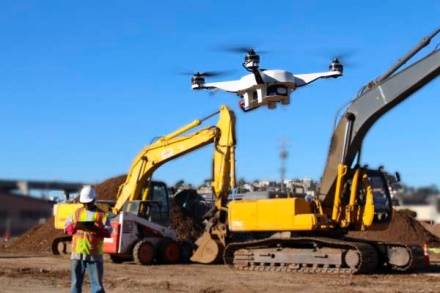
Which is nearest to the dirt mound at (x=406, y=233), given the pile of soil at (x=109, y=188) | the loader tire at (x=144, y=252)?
the pile of soil at (x=109, y=188)

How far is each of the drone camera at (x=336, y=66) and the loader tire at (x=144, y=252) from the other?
7.29 metres

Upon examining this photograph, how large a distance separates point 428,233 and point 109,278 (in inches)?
813

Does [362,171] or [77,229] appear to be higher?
[362,171]

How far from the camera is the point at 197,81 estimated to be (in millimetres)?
20875

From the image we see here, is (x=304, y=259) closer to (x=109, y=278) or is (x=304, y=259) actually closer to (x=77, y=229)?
(x=109, y=278)

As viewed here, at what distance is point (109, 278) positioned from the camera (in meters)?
15.3

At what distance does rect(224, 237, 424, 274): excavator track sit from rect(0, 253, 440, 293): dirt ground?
1.39 feet

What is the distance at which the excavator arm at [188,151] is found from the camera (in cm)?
2069

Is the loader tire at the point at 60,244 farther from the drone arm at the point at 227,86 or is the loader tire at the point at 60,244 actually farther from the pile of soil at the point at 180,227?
the drone arm at the point at 227,86

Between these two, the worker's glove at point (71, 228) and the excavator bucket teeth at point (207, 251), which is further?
the excavator bucket teeth at point (207, 251)

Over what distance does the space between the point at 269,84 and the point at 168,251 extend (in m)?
5.91

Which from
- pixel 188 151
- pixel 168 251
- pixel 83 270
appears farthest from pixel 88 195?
pixel 188 151

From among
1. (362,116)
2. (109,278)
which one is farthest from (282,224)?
(109,278)

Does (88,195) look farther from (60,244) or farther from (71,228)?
(60,244)
